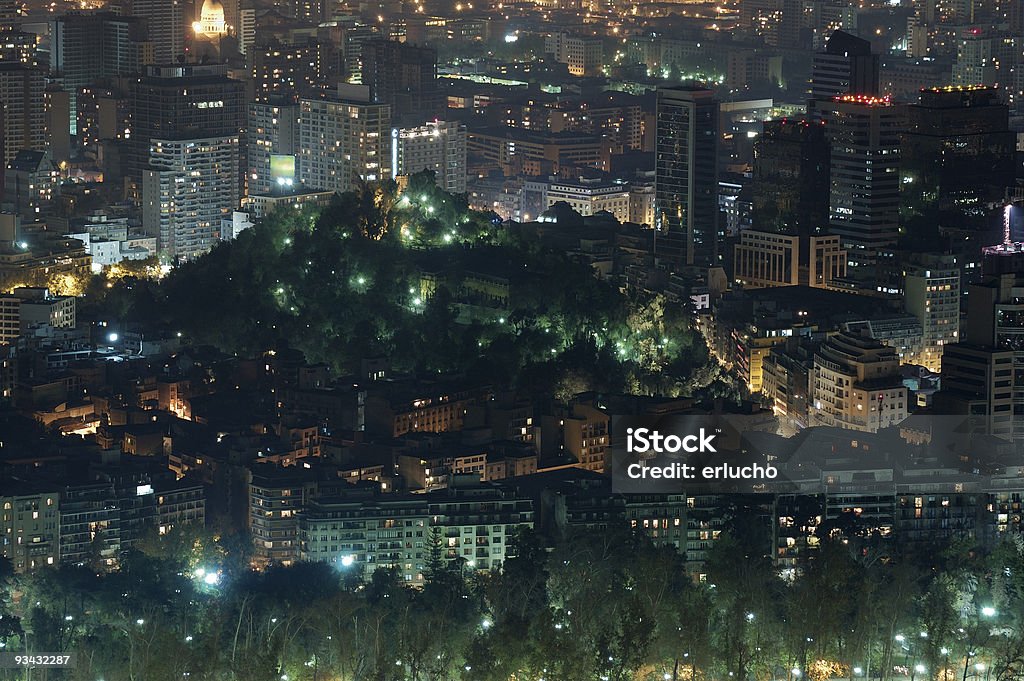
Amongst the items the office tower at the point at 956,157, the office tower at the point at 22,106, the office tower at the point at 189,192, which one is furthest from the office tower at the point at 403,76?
the office tower at the point at 956,157

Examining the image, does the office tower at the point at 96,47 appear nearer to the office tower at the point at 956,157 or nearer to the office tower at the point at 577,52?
the office tower at the point at 577,52

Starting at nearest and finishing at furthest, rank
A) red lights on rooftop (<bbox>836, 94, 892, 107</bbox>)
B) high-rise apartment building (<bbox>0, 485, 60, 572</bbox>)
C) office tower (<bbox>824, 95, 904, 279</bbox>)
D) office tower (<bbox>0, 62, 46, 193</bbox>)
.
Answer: high-rise apartment building (<bbox>0, 485, 60, 572</bbox>), office tower (<bbox>824, 95, 904, 279</bbox>), red lights on rooftop (<bbox>836, 94, 892, 107</bbox>), office tower (<bbox>0, 62, 46, 193</bbox>)

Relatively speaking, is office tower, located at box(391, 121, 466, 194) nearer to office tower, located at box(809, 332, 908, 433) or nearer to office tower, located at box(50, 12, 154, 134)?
office tower, located at box(50, 12, 154, 134)

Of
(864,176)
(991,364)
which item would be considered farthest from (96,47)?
(991,364)

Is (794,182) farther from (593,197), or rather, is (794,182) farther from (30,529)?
(30,529)

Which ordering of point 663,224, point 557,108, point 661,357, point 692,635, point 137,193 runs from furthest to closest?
point 557,108, point 137,193, point 663,224, point 661,357, point 692,635

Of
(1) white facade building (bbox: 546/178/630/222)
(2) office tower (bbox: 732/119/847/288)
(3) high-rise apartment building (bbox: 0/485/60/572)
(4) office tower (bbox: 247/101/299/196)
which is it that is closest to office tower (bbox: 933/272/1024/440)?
(2) office tower (bbox: 732/119/847/288)

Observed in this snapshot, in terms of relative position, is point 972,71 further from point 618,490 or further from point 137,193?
point 618,490

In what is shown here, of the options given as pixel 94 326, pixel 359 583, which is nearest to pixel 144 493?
pixel 359 583
